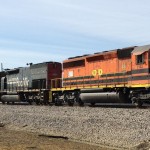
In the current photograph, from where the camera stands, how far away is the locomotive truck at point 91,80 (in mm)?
22680

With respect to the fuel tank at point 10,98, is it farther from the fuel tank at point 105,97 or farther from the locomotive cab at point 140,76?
the locomotive cab at point 140,76

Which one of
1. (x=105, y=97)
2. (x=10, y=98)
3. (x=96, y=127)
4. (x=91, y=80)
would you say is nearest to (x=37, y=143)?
(x=96, y=127)

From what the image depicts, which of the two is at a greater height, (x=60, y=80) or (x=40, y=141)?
(x=60, y=80)

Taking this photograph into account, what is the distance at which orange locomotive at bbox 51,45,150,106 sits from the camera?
22484mm

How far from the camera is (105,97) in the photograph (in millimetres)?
24422

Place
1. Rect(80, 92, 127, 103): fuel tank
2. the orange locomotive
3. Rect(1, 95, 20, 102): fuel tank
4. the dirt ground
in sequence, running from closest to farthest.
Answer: the dirt ground < the orange locomotive < Rect(80, 92, 127, 103): fuel tank < Rect(1, 95, 20, 102): fuel tank

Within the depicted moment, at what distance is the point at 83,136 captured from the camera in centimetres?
1377

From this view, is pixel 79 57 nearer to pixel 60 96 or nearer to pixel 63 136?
pixel 60 96

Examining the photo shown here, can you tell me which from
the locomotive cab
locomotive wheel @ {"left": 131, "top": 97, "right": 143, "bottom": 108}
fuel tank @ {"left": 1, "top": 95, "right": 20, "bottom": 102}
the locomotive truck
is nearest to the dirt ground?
locomotive wheel @ {"left": 131, "top": 97, "right": 143, "bottom": 108}

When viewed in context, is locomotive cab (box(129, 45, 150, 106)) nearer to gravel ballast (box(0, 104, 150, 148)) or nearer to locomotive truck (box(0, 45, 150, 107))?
locomotive truck (box(0, 45, 150, 107))

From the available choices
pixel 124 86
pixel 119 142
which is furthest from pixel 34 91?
pixel 119 142

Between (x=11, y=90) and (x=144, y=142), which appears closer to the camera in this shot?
(x=144, y=142)

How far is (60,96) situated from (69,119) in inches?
480

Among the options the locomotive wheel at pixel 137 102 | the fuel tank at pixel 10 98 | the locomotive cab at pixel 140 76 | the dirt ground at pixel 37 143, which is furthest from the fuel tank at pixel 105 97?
the fuel tank at pixel 10 98
